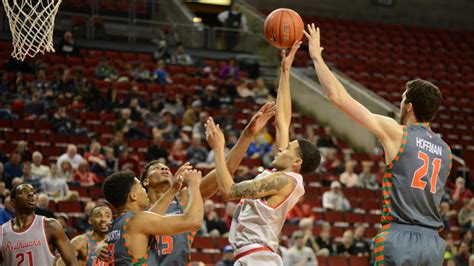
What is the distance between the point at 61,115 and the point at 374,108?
22.0 ft

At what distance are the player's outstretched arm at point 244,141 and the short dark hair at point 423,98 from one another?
1.18 metres

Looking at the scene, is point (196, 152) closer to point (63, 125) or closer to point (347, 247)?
point (63, 125)

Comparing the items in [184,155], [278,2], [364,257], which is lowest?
[364,257]

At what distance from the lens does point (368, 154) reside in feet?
58.6

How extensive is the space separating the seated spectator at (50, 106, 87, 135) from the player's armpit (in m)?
10.2

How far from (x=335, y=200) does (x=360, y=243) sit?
151cm

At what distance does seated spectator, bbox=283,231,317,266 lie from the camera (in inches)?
482

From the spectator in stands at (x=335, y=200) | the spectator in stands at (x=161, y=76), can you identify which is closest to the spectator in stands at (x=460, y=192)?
the spectator in stands at (x=335, y=200)

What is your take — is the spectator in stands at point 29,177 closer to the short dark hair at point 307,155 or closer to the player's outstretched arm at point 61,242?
the player's outstretched arm at point 61,242

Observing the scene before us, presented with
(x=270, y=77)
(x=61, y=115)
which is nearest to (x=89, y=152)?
(x=61, y=115)

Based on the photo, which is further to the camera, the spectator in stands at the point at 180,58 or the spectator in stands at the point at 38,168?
the spectator in stands at the point at 180,58

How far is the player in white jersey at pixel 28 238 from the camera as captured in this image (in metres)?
Answer: 7.05

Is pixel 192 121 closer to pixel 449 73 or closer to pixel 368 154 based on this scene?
pixel 368 154

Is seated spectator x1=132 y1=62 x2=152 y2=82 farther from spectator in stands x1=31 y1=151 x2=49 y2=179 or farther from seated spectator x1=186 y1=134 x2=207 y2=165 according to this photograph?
spectator in stands x1=31 y1=151 x2=49 y2=179
